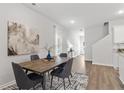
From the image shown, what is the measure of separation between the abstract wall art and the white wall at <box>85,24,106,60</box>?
441cm

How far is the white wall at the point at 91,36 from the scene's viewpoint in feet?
21.6

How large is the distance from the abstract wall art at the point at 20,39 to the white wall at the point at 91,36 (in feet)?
14.5

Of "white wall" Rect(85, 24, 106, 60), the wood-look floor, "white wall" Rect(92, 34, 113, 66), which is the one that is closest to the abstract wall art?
the wood-look floor

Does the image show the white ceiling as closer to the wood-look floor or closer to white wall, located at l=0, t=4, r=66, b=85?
white wall, located at l=0, t=4, r=66, b=85

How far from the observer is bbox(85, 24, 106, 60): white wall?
6589 mm

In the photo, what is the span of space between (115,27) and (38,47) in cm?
407

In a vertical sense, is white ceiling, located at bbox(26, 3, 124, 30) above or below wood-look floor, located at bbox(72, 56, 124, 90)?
above

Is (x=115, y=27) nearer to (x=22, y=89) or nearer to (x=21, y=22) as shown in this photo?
(x=21, y=22)

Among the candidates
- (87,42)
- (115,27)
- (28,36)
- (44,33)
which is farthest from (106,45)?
(28,36)

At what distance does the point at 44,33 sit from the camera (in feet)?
14.5

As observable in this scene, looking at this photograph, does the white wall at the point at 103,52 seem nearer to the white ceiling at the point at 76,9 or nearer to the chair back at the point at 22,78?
the white ceiling at the point at 76,9

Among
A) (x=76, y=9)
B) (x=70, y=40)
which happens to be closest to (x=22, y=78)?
(x=76, y=9)

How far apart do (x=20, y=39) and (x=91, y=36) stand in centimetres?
527

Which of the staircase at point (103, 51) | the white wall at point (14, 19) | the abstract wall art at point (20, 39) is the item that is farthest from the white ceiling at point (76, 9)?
the staircase at point (103, 51)
